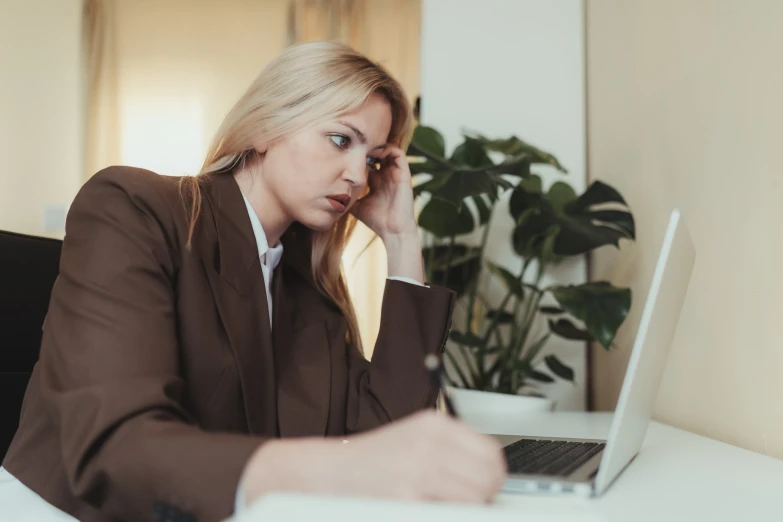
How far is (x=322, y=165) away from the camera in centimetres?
121

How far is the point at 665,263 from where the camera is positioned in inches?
27.0

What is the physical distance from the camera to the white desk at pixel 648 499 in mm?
375

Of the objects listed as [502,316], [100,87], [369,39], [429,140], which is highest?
[369,39]

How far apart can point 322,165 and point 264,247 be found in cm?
17

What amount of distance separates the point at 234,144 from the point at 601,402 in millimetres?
1277

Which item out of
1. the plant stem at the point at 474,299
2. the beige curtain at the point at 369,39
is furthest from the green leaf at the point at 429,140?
the beige curtain at the point at 369,39

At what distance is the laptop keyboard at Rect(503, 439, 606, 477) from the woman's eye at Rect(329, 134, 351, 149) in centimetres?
56

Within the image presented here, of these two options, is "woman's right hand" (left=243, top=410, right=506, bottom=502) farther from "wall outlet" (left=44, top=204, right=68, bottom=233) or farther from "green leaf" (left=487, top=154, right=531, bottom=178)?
"wall outlet" (left=44, top=204, right=68, bottom=233)

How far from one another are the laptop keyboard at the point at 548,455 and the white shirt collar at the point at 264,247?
0.53 m

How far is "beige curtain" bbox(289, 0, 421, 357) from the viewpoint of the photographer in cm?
242

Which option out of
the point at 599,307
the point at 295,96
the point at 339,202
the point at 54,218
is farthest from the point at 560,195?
the point at 54,218

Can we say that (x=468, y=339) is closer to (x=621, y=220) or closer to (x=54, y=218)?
(x=621, y=220)

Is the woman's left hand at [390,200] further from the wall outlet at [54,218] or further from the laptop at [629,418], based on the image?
the wall outlet at [54,218]

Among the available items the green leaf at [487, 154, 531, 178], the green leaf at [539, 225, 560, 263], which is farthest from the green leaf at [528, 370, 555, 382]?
the green leaf at [487, 154, 531, 178]
